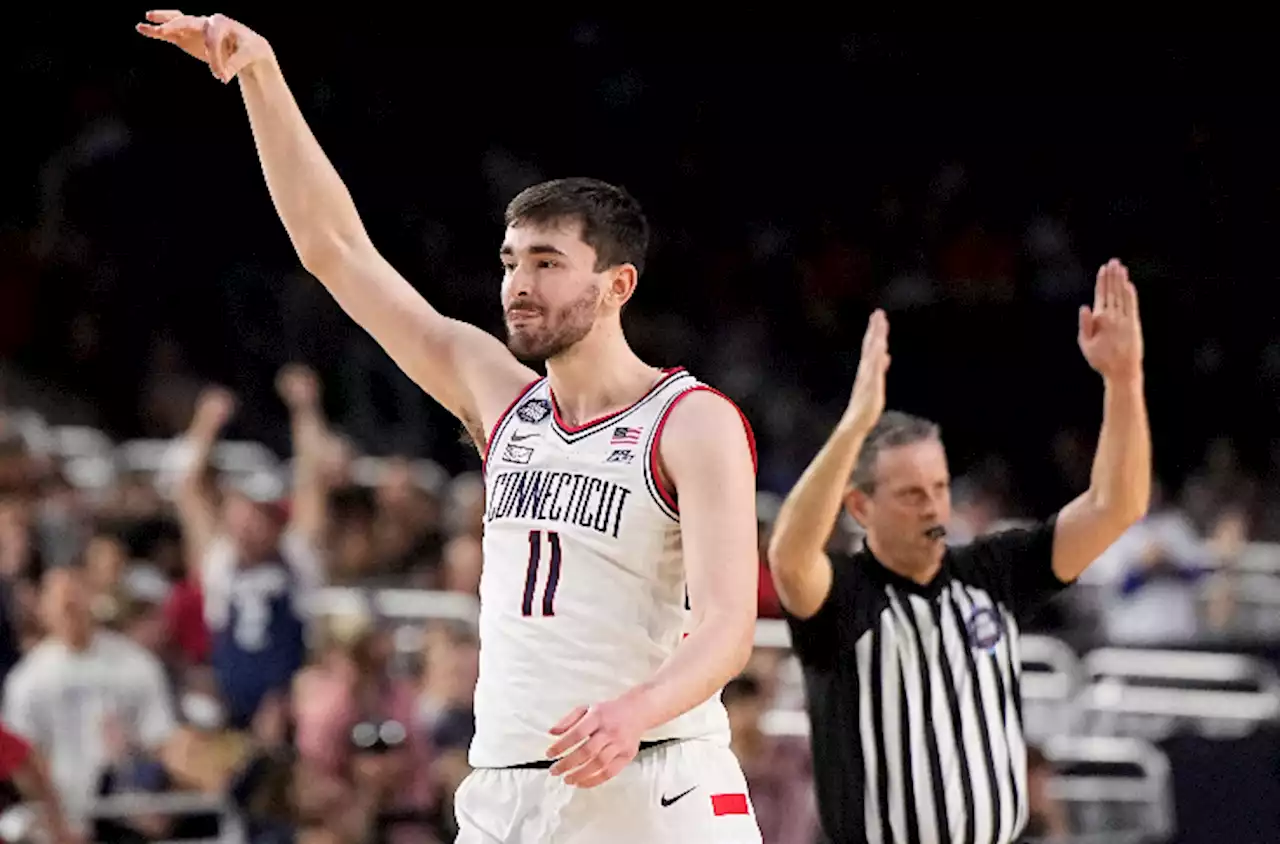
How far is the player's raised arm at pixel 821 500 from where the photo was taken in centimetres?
534

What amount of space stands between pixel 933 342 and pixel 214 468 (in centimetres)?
692

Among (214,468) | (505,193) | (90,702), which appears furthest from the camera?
(505,193)

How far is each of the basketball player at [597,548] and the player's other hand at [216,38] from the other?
0.79 meters

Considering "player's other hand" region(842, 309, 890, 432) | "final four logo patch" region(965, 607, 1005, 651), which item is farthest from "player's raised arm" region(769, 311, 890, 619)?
"final four logo patch" region(965, 607, 1005, 651)

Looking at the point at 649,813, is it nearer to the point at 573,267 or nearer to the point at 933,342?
the point at 573,267

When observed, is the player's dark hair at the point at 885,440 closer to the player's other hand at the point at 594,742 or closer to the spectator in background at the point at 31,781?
the player's other hand at the point at 594,742

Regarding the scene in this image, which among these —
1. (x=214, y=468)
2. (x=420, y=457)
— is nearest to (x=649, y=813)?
(x=214, y=468)

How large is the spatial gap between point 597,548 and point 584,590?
0.30 ft

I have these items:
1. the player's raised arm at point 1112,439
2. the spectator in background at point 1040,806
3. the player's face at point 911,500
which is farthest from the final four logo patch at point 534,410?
the spectator in background at point 1040,806

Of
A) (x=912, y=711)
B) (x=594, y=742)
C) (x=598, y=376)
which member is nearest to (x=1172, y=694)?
(x=912, y=711)

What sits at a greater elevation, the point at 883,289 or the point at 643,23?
the point at 643,23

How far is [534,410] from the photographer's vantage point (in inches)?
181

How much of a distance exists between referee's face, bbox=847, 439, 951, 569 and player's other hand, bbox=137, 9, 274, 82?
82.2 inches

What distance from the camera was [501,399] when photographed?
4.71 metres
